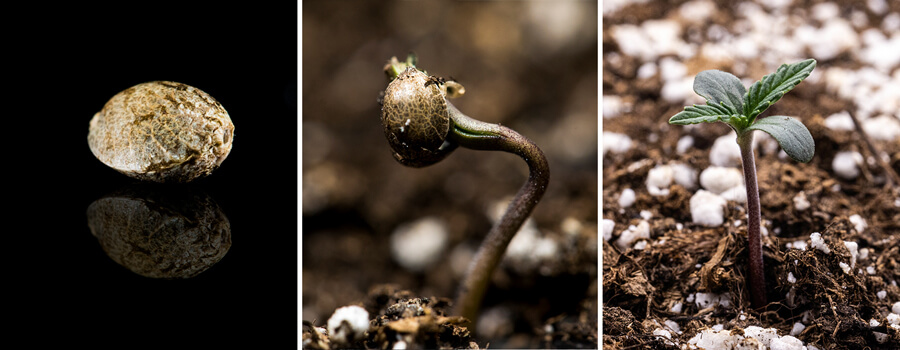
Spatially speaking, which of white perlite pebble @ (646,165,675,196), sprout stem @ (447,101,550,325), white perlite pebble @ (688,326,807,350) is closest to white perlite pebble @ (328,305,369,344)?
sprout stem @ (447,101,550,325)

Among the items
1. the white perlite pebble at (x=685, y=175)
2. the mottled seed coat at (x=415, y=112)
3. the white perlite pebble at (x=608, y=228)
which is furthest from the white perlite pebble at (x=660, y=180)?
the mottled seed coat at (x=415, y=112)

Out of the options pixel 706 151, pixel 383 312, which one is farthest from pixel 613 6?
pixel 383 312

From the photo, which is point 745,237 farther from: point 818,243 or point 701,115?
point 701,115

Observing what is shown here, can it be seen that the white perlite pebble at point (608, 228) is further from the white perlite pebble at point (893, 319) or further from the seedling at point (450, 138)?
the white perlite pebble at point (893, 319)

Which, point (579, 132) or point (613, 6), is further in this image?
Answer: point (579, 132)

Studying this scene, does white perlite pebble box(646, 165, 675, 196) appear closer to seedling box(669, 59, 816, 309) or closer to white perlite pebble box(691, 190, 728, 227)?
white perlite pebble box(691, 190, 728, 227)

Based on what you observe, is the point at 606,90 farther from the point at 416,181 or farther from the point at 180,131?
the point at 180,131

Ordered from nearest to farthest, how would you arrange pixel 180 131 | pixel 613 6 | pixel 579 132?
pixel 180 131 → pixel 613 6 → pixel 579 132
